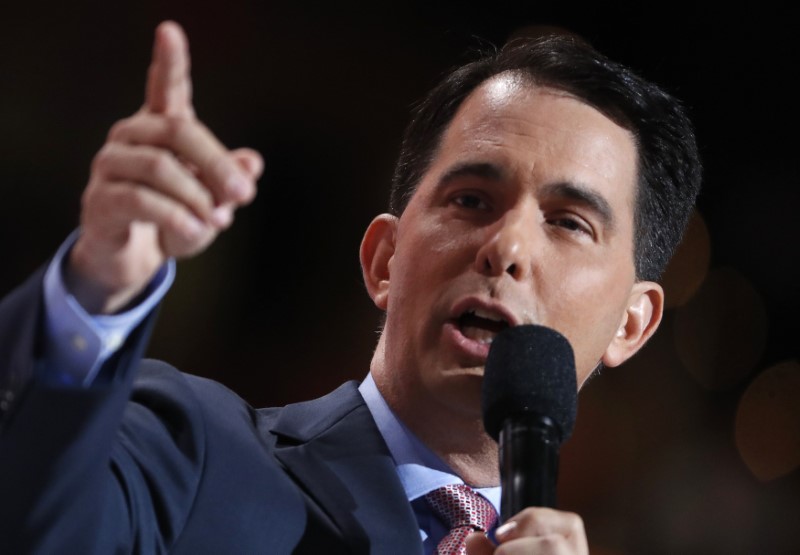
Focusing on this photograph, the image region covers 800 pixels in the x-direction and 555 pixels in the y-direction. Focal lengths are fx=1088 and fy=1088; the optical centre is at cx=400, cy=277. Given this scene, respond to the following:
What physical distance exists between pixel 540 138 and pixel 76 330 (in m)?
1.14

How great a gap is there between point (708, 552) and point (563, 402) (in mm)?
2779

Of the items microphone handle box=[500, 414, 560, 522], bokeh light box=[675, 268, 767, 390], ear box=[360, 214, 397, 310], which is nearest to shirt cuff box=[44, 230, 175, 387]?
microphone handle box=[500, 414, 560, 522]

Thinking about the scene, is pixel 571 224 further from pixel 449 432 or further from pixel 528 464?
pixel 528 464

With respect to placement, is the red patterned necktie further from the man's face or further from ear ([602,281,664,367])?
ear ([602,281,664,367])

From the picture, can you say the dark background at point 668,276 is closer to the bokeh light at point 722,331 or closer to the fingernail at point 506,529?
the bokeh light at point 722,331

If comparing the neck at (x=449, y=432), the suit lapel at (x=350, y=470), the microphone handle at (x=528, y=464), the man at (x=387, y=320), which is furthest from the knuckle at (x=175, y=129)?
the neck at (x=449, y=432)

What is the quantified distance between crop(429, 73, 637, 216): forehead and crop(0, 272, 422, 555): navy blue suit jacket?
53 cm

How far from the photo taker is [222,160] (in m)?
1.11

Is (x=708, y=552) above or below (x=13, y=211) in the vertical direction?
below

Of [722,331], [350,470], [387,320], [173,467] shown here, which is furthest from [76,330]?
[722,331]

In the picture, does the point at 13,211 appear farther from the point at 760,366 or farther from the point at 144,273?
the point at 760,366

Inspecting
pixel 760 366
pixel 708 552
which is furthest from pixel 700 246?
pixel 708 552

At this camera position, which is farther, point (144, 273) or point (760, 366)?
point (760, 366)

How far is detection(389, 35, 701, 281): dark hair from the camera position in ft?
7.32
